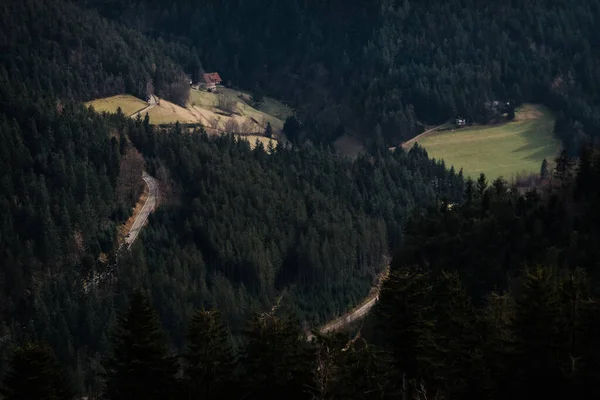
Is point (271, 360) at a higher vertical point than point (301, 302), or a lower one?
higher

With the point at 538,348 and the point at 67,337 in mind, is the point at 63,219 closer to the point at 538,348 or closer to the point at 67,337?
the point at 67,337

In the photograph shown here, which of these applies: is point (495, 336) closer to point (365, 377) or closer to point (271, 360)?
point (365, 377)

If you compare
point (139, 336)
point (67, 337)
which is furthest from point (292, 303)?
point (139, 336)

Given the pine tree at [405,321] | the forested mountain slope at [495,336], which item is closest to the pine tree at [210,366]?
the pine tree at [405,321]

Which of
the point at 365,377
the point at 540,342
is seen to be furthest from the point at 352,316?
the point at 365,377

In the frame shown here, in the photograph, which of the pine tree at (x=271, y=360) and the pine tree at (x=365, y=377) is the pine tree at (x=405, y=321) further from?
the pine tree at (x=271, y=360)
